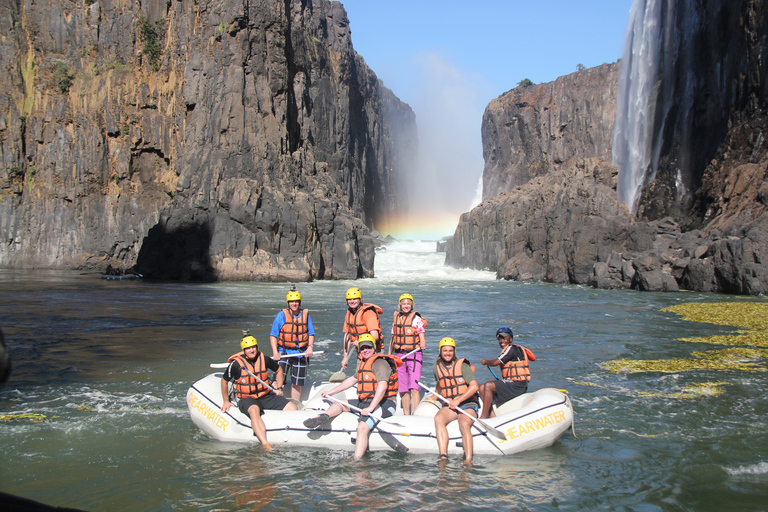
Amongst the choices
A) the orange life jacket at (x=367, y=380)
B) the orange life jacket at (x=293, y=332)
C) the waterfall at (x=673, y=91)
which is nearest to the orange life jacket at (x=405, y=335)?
the orange life jacket at (x=367, y=380)

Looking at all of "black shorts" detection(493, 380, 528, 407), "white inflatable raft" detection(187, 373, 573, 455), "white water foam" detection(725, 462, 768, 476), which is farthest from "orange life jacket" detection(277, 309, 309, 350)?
"white water foam" detection(725, 462, 768, 476)

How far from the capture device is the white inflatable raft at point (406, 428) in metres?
7.72

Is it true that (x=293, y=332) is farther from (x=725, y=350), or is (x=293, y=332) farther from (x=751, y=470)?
(x=725, y=350)

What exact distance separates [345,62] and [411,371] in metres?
88.3

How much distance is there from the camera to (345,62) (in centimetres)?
9094

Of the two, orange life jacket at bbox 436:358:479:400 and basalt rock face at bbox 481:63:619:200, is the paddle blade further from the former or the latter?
basalt rock face at bbox 481:63:619:200

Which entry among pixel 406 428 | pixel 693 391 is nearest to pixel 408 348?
pixel 406 428

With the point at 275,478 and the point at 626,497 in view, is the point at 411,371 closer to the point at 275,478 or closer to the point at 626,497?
the point at 275,478

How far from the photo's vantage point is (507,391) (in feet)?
28.3

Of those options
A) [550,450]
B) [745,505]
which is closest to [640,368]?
[550,450]

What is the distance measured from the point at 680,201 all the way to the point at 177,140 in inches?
1765

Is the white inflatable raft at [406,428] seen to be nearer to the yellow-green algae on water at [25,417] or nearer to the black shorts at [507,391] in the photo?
the black shorts at [507,391]

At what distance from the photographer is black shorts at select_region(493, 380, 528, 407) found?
8641 millimetres

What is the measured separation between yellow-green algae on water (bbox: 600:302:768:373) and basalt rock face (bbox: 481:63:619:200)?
220 ft
